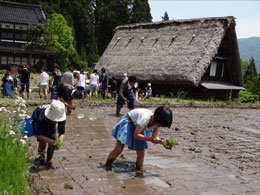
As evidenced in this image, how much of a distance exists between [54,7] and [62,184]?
1557 inches

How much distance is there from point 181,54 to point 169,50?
1.23m

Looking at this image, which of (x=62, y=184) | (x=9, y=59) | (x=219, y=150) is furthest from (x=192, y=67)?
(x=9, y=59)

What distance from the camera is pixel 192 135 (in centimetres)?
805

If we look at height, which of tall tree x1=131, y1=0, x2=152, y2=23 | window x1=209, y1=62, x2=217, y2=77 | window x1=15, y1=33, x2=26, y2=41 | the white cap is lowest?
the white cap

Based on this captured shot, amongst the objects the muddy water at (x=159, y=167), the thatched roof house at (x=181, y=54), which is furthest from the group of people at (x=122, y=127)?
the thatched roof house at (x=181, y=54)

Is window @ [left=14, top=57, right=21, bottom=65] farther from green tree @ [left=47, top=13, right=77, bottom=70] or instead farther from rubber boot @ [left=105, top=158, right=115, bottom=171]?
rubber boot @ [left=105, top=158, right=115, bottom=171]

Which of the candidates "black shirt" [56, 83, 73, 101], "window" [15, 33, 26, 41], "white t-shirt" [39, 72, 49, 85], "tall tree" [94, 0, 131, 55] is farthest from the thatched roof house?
"tall tree" [94, 0, 131, 55]

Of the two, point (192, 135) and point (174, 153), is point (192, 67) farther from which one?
point (174, 153)

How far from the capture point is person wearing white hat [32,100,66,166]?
4383mm

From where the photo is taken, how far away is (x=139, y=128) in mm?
4383

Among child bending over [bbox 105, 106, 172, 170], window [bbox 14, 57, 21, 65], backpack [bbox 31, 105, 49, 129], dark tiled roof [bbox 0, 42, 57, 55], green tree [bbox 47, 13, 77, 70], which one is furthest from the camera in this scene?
window [bbox 14, 57, 21, 65]

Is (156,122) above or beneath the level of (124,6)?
beneath

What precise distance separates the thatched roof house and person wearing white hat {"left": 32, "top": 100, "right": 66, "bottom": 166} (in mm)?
15510

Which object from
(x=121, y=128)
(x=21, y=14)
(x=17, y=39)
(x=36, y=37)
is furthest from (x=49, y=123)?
(x=21, y=14)
